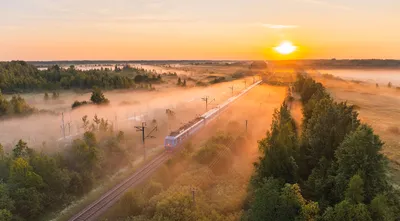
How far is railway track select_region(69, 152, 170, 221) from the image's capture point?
1344 inches

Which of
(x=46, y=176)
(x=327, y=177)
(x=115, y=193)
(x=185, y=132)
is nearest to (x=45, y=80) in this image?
(x=185, y=132)

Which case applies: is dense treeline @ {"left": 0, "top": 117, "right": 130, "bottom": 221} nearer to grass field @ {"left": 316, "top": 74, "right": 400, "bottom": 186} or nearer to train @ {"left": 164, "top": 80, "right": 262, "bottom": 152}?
train @ {"left": 164, "top": 80, "right": 262, "bottom": 152}

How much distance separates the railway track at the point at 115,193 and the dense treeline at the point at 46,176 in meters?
4.37

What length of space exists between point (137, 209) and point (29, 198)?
38.8ft

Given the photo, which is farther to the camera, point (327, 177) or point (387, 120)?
point (387, 120)

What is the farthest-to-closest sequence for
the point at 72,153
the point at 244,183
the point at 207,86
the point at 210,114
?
the point at 207,86 < the point at 210,114 < the point at 72,153 < the point at 244,183

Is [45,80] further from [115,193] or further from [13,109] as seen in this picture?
[115,193]

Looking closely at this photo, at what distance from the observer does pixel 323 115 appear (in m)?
32.2

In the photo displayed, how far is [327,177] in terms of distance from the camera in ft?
86.4

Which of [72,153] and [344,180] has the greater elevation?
[344,180]

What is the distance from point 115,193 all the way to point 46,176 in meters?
8.51

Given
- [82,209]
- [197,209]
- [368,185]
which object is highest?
[368,185]

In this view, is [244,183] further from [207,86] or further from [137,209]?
[207,86]

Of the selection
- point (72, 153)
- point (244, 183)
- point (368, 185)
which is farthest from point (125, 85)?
point (368, 185)
